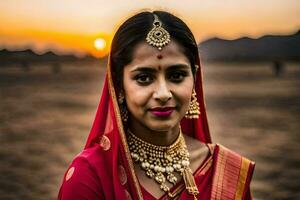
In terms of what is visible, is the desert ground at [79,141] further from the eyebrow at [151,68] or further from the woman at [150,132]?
the eyebrow at [151,68]

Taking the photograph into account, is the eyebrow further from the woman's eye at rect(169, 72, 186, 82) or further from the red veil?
the red veil

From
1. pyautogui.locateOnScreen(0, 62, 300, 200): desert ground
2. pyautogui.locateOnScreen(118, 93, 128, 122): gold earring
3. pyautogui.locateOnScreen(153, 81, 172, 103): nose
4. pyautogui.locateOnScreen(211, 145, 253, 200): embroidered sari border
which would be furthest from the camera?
pyautogui.locateOnScreen(0, 62, 300, 200): desert ground

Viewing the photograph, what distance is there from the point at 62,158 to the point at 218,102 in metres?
11.3

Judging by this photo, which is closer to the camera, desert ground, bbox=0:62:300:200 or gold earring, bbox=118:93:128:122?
gold earring, bbox=118:93:128:122

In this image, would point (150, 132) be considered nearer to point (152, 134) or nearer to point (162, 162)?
point (152, 134)

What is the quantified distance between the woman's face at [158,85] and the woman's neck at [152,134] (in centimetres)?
13

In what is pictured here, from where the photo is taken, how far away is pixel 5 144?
998 cm

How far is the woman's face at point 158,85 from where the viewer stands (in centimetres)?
209

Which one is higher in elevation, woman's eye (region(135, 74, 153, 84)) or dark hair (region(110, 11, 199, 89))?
dark hair (region(110, 11, 199, 89))

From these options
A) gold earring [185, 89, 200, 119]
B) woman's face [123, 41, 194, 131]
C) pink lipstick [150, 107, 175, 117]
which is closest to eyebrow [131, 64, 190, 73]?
woman's face [123, 41, 194, 131]

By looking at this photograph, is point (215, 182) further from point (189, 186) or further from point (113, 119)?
point (113, 119)

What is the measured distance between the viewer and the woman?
211 centimetres

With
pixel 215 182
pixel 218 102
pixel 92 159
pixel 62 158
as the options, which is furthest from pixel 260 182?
pixel 218 102

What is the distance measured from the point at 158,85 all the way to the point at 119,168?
39 cm
